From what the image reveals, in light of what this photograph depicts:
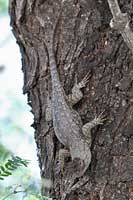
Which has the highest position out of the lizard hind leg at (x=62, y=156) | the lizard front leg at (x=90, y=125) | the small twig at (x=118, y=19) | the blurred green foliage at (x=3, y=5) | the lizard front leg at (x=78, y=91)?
the blurred green foliage at (x=3, y=5)

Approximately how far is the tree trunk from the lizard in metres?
0.03

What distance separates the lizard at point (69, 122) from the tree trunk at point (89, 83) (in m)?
0.03

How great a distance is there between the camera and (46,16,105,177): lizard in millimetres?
2263

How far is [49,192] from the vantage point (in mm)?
2451

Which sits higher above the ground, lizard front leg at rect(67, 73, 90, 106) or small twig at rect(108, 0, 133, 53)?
small twig at rect(108, 0, 133, 53)

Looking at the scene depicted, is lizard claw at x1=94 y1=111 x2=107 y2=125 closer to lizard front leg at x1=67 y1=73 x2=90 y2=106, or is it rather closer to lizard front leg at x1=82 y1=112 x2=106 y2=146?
lizard front leg at x1=82 y1=112 x2=106 y2=146

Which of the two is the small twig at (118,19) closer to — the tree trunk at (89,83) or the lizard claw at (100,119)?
the tree trunk at (89,83)

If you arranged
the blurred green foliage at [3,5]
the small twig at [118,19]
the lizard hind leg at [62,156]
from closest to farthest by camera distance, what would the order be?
1. the small twig at [118,19]
2. the lizard hind leg at [62,156]
3. the blurred green foliage at [3,5]

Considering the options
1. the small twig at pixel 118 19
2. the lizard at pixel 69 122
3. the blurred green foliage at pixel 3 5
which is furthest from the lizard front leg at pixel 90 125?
the blurred green foliage at pixel 3 5

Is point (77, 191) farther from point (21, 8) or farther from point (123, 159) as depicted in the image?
point (21, 8)

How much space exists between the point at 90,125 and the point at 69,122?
0.16 m

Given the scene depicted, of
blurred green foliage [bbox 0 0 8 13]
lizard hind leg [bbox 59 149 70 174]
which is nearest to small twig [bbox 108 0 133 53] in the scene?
lizard hind leg [bbox 59 149 70 174]

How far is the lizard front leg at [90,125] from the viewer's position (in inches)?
85.9

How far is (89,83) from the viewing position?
2281 mm
